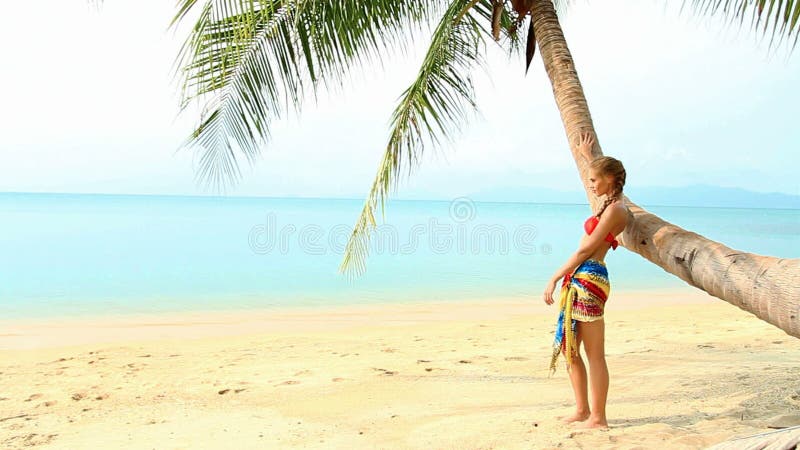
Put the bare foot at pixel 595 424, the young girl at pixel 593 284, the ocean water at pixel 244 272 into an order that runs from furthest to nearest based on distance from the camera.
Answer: the ocean water at pixel 244 272
the bare foot at pixel 595 424
the young girl at pixel 593 284

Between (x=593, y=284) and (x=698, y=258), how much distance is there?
0.67m

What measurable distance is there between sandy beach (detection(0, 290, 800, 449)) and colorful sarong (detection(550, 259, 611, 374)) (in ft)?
2.00

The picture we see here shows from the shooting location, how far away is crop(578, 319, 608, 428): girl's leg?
145 inches

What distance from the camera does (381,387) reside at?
213 inches

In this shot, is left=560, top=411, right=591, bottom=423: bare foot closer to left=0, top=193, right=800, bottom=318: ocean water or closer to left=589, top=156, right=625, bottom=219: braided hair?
left=589, top=156, right=625, bottom=219: braided hair

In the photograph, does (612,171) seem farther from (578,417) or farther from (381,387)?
(381,387)

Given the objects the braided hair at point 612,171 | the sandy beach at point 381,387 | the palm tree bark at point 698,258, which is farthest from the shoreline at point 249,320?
the braided hair at point 612,171

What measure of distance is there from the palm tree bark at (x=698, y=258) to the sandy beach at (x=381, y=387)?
1.00 m

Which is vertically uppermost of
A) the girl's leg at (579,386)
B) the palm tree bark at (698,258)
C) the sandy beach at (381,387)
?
the palm tree bark at (698,258)

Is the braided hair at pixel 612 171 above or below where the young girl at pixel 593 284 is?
above

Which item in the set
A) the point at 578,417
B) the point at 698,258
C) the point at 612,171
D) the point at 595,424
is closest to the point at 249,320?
the point at 578,417

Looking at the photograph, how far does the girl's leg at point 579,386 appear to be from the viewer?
3.85 m

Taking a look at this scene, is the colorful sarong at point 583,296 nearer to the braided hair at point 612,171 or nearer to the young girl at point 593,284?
the young girl at point 593,284

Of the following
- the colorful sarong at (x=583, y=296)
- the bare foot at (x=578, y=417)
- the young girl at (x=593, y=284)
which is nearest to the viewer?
the young girl at (x=593, y=284)
